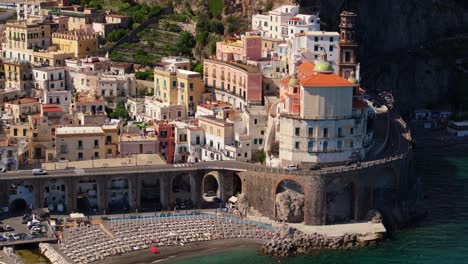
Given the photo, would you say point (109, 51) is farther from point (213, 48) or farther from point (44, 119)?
point (44, 119)

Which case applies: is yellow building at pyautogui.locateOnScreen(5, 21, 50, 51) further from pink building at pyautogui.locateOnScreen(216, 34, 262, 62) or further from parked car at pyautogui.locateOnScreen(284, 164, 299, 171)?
parked car at pyautogui.locateOnScreen(284, 164, 299, 171)

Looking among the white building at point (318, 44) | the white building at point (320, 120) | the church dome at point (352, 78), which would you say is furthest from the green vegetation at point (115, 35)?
the white building at point (320, 120)

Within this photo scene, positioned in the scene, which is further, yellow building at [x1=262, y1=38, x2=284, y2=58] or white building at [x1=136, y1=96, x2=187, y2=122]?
yellow building at [x1=262, y1=38, x2=284, y2=58]

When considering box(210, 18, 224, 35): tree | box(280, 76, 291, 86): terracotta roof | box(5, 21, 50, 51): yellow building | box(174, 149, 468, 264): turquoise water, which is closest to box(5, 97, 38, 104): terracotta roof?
box(5, 21, 50, 51): yellow building

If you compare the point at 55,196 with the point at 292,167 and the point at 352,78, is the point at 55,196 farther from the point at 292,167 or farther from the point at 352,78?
the point at 352,78

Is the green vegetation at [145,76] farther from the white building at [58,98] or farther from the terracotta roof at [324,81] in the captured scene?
the terracotta roof at [324,81]

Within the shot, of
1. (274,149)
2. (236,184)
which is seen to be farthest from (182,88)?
(274,149)
